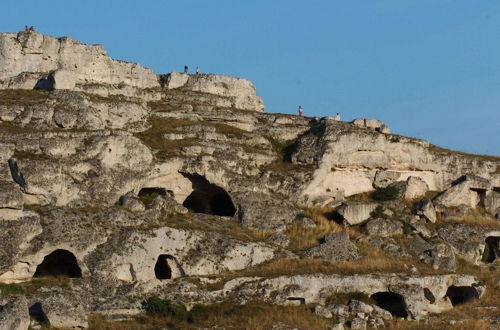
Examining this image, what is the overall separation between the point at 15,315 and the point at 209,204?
20.2m

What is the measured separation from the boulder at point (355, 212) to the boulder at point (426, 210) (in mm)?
3683

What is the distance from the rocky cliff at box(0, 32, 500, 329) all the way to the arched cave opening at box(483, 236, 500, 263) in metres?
0.12

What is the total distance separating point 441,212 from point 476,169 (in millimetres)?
6050

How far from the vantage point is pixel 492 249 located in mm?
51656

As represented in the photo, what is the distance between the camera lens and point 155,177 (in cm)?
4569

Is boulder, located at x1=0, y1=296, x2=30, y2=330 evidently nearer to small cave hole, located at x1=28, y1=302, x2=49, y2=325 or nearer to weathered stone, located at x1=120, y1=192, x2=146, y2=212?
small cave hole, located at x1=28, y1=302, x2=49, y2=325

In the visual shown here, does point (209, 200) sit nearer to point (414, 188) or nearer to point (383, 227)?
point (383, 227)

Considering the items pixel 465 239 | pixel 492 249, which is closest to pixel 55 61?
pixel 465 239

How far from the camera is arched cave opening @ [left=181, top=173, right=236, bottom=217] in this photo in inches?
1881

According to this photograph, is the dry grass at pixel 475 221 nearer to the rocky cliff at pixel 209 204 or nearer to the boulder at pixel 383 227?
the rocky cliff at pixel 209 204

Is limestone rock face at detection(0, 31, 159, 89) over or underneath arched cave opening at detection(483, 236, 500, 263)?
over

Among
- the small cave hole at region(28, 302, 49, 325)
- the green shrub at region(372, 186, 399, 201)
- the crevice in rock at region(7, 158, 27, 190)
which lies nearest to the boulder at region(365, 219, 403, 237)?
the green shrub at region(372, 186, 399, 201)

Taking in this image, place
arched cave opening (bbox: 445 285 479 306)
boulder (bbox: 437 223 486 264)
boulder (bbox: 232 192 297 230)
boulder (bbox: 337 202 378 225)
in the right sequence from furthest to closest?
boulder (bbox: 437 223 486 264)
boulder (bbox: 337 202 378 225)
boulder (bbox: 232 192 297 230)
arched cave opening (bbox: 445 285 479 306)

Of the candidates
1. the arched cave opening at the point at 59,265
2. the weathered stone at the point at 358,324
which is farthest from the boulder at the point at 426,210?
the arched cave opening at the point at 59,265
